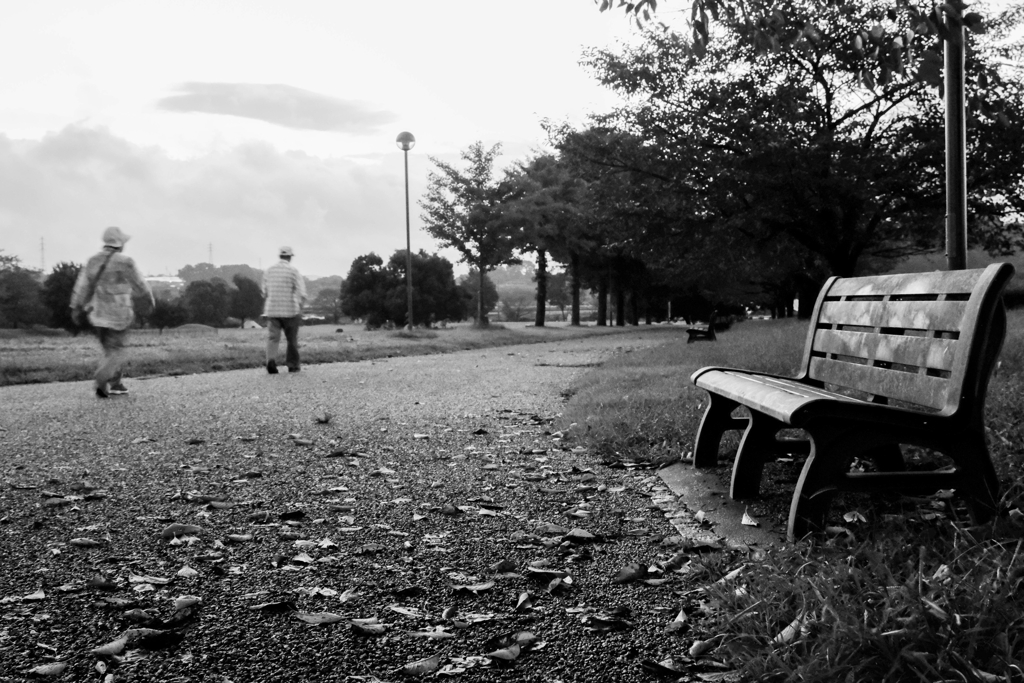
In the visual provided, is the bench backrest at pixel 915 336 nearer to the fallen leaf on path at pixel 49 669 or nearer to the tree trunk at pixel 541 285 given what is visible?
the fallen leaf on path at pixel 49 669

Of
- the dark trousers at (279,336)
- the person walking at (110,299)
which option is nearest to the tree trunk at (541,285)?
the dark trousers at (279,336)

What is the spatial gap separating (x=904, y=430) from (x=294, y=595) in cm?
231

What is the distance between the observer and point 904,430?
127 inches

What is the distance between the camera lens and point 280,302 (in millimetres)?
13172

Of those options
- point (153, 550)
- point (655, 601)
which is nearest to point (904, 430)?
point (655, 601)

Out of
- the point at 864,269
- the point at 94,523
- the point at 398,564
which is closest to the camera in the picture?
the point at 398,564

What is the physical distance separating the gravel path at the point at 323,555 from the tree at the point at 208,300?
3610 inches

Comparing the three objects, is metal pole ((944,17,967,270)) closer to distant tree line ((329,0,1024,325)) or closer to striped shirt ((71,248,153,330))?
striped shirt ((71,248,153,330))

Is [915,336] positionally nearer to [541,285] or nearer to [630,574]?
[630,574]

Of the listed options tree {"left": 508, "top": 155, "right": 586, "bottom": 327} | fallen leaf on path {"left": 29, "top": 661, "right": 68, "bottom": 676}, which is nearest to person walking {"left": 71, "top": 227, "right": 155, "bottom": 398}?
fallen leaf on path {"left": 29, "top": 661, "right": 68, "bottom": 676}

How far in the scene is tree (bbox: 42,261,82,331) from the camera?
6200 centimetres

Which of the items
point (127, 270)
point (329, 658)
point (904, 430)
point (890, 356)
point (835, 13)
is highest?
point (835, 13)

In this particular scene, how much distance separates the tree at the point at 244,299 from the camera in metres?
102

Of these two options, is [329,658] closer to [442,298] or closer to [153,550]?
[153,550]
